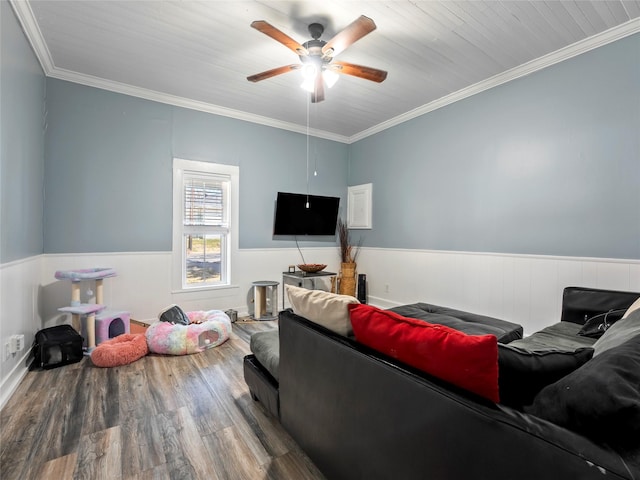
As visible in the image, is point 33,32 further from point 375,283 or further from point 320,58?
point 375,283

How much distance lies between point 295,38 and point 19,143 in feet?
7.89

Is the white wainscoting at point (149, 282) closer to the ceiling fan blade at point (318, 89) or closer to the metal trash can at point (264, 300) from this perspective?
the metal trash can at point (264, 300)

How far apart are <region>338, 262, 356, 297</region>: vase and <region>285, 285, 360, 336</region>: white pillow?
345cm

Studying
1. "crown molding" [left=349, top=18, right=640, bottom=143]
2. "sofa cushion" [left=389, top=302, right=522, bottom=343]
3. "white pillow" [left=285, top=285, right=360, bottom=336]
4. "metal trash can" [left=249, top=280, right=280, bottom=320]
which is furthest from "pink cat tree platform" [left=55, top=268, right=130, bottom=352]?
"crown molding" [left=349, top=18, right=640, bottom=143]

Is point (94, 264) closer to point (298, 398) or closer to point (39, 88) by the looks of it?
point (39, 88)

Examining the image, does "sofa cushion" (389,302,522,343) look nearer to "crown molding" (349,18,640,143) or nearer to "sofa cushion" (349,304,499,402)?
"sofa cushion" (349,304,499,402)

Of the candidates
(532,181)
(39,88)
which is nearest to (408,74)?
(532,181)

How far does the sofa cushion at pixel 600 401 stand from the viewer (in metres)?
0.69

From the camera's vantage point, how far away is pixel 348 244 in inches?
212

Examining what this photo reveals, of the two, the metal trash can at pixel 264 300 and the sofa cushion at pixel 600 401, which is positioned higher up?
the sofa cushion at pixel 600 401

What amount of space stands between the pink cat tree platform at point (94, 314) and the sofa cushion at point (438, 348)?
288cm

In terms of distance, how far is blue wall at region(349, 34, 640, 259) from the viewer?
258 cm

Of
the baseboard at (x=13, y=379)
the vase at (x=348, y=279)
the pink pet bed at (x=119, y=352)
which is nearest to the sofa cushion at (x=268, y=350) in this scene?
the pink pet bed at (x=119, y=352)

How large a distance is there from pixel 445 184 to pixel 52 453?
13.9 ft
